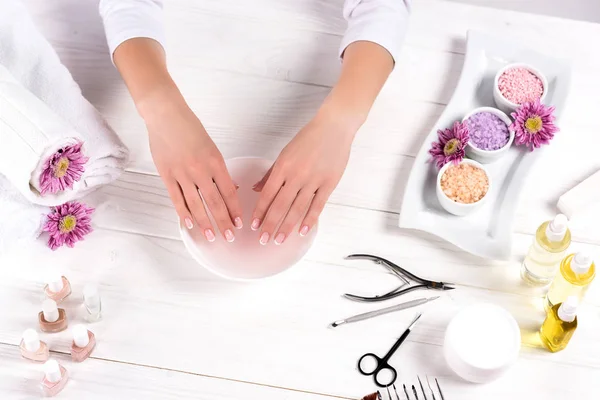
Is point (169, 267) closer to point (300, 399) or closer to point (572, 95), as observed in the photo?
point (300, 399)

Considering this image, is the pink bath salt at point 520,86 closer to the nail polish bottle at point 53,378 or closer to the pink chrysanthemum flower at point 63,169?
the pink chrysanthemum flower at point 63,169

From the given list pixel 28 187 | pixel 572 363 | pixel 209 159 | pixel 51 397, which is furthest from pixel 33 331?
pixel 572 363

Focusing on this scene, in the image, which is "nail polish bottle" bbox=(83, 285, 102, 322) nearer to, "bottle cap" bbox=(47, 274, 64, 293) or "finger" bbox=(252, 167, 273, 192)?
"bottle cap" bbox=(47, 274, 64, 293)

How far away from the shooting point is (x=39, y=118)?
3.51 ft

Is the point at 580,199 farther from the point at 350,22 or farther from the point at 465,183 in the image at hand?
the point at 350,22

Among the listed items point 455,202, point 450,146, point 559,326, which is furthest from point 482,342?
point 450,146

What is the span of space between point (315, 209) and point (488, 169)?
0.32m

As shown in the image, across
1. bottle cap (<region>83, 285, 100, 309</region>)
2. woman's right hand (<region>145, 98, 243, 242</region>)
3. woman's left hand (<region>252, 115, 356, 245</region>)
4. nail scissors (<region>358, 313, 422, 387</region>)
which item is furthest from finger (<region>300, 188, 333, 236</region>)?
bottle cap (<region>83, 285, 100, 309</region>)

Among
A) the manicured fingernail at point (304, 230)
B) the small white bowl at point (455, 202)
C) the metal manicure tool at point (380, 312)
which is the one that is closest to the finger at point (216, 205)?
the manicured fingernail at point (304, 230)

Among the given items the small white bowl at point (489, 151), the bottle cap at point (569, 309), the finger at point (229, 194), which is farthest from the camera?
the small white bowl at point (489, 151)

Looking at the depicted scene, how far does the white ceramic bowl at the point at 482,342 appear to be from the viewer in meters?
1.03

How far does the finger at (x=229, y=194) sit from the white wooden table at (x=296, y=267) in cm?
11

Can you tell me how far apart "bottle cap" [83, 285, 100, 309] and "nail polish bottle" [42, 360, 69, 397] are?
0.31 feet

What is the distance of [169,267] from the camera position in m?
1.14
